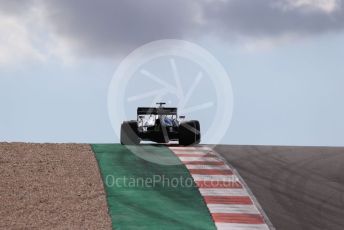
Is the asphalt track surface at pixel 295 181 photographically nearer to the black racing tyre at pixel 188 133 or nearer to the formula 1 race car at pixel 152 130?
the black racing tyre at pixel 188 133

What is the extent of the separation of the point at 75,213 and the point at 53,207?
718mm

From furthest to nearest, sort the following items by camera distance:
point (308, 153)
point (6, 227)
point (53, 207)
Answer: point (308, 153), point (53, 207), point (6, 227)

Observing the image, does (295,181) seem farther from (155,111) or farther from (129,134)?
(155,111)

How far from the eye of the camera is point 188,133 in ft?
81.8

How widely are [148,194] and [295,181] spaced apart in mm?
4674

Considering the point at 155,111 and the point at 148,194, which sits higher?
the point at 155,111

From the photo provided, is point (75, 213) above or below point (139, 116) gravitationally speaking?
below

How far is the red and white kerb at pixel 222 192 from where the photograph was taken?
50.4 ft

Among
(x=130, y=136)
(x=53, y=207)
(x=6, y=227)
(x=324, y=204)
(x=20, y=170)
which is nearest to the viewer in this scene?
(x=6, y=227)

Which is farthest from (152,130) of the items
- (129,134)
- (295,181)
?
(295,181)

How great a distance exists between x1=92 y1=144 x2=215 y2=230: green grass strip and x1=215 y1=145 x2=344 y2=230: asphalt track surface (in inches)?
68.3

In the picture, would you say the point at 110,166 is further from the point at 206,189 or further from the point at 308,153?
the point at 308,153

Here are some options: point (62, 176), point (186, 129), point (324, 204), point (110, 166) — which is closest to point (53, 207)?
point (62, 176)

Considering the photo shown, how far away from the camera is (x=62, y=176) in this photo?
59.1 feet
